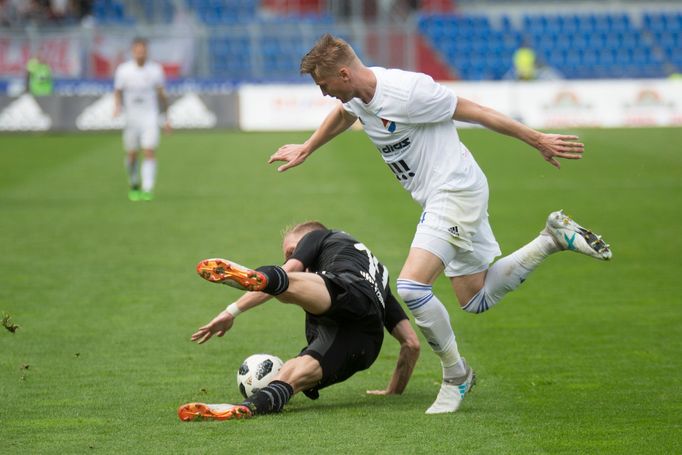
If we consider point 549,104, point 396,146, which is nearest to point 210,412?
point 396,146

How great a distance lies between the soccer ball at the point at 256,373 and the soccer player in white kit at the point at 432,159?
0.92m

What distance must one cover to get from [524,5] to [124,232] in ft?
103

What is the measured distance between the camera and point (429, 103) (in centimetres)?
627

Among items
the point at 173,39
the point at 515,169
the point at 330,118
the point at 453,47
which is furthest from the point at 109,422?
the point at 453,47

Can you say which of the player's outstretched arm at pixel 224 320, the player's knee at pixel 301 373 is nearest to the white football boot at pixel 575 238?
the player's knee at pixel 301 373

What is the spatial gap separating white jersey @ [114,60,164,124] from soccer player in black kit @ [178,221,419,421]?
38.5 ft

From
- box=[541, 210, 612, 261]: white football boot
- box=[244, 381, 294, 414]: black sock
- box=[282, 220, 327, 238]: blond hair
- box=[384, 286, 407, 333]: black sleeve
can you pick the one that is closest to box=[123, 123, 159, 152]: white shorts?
box=[282, 220, 327, 238]: blond hair

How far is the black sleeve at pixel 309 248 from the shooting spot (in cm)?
662

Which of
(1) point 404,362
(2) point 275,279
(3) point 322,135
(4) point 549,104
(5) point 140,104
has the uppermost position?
(3) point 322,135

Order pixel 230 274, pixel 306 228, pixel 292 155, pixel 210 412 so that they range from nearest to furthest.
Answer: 1. pixel 230 274
2. pixel 210 412
3. pixel 306 228
4. pixel 292 155

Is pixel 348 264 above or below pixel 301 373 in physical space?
above

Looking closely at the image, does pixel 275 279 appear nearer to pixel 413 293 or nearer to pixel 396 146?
pixel 413 293

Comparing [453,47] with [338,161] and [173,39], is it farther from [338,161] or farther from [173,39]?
[338,161]

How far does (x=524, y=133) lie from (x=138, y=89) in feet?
41.7
